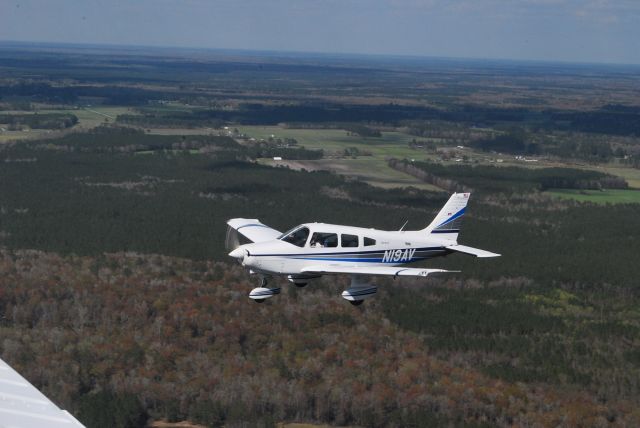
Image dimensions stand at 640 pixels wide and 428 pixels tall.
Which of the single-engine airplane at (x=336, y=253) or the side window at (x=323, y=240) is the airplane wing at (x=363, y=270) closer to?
the single-engine airplane at (x=336, y=253)

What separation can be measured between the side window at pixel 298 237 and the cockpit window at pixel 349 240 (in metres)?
2.26

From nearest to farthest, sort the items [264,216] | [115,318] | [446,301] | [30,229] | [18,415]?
[18,415] → [115,318] → [446,301] → [30,229] → [264,216]

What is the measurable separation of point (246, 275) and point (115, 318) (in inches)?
847

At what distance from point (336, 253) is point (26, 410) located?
2363 cm

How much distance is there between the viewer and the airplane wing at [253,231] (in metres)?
64.6

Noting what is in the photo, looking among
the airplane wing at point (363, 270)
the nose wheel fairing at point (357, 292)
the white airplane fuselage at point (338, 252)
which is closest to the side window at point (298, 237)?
the white airplane fuselage at point (338, 252)

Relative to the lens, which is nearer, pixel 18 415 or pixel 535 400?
pixel 18 415

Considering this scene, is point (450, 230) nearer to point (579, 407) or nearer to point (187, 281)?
point (579, 407)

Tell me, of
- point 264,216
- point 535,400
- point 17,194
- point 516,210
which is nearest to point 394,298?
point 535,400

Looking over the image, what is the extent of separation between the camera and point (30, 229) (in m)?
147

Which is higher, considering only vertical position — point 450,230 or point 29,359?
point 450,230

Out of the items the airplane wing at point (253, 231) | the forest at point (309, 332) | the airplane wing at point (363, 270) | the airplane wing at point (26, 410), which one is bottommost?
the forest at point (309, 332)

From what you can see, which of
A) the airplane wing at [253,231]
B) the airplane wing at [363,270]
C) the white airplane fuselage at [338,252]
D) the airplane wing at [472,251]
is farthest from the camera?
the airplane wing at [253,231]

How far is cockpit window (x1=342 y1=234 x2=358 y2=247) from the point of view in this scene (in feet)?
198
